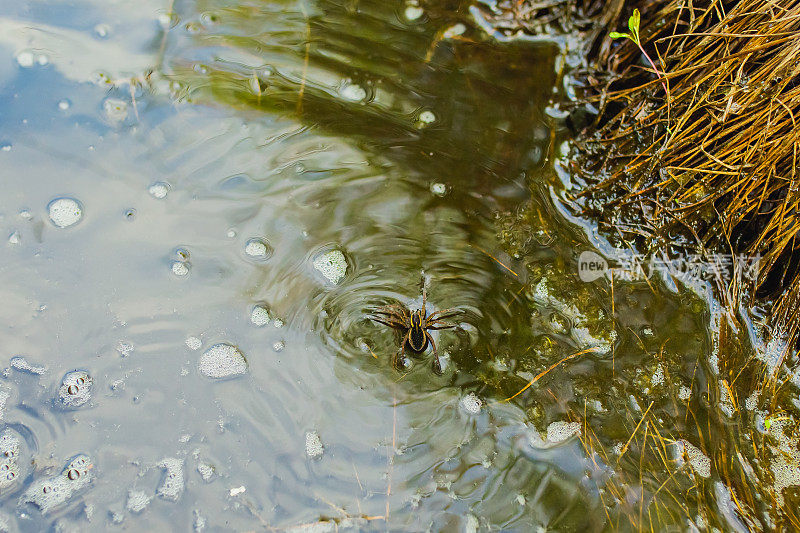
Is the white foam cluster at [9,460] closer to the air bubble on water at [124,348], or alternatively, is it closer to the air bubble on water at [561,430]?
the air bubble on water at [124,348]

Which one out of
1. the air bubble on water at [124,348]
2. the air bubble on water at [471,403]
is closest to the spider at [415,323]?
the air bubble on water at [471,403]

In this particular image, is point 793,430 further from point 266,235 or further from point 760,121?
point 266,235

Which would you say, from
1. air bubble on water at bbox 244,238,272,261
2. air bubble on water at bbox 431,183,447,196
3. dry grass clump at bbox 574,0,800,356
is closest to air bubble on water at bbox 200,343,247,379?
air bubble on water at bbox 244,238,272,261

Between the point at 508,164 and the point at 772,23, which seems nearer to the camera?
the point at 772,23

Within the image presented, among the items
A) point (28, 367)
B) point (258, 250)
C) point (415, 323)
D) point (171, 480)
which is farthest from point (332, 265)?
point (28, 367)

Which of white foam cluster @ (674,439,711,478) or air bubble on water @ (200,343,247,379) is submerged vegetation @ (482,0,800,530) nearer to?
white foam cluster @ (674,439,711,478)

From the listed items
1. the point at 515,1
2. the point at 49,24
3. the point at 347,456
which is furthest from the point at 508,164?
the point at 49,24

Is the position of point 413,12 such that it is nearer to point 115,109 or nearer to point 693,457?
point 115,109
